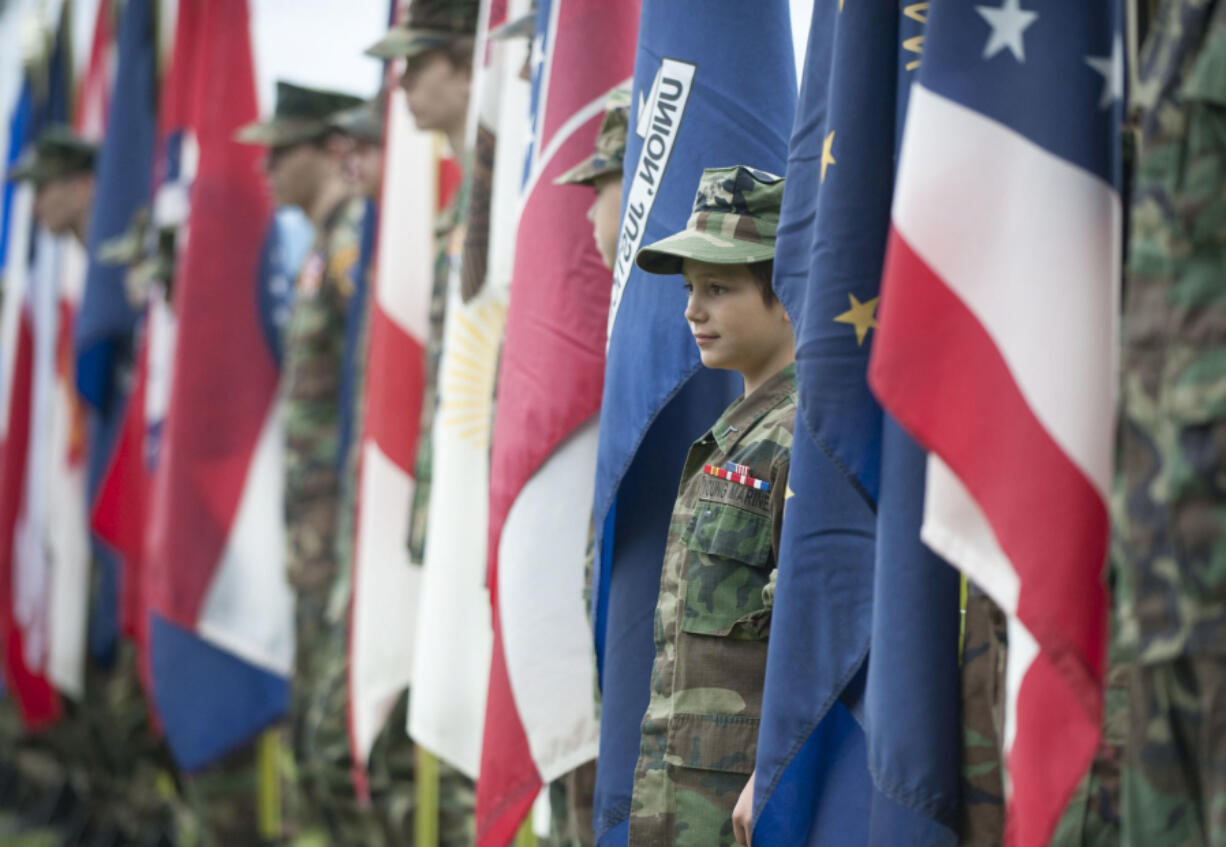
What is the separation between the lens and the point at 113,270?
5258 millimetres

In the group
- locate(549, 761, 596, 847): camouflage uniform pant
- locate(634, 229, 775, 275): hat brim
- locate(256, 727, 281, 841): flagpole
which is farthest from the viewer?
locate(256, 727, 281, 841): flagpole

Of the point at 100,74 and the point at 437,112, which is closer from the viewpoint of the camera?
the point at 437,112

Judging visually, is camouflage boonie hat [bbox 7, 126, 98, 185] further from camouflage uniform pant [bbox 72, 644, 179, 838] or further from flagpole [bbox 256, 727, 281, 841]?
flagpole [bbox 256, 727, 281, 841]

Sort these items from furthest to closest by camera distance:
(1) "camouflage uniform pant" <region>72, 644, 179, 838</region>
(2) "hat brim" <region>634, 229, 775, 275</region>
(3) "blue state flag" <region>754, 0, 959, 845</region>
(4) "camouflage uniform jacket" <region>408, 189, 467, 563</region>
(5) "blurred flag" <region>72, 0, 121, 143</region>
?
1. (5) "blurred flag" <region>72, 0, 121, 143</region>
2. (1) "camouflage uniform pant" <region>72, 644, 179, 838</region>
3. (4) "camouflage uniform jacket" <region>408, 189, 467, 563</region>
4. (2) "hat brim" <region>634, 229, 775, 275</region>
5. (3) "blue state flag" <region>754, 0, 959, 845</region>

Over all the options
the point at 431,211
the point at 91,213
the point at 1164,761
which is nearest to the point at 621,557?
the point at 1164,761

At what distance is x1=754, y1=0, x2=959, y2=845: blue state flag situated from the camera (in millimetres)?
1573

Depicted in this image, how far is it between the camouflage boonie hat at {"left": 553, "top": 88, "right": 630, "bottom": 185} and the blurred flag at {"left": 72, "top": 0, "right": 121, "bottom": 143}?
4059 mm

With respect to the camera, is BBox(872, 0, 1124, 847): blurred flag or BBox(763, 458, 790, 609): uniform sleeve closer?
BBox(872, 0, 1124, 847): blurred flag

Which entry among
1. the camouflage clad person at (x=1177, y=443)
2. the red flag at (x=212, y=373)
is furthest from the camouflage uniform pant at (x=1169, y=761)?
the red flag at (x=212, y=373)

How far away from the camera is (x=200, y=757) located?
4.15 m

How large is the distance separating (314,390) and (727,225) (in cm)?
222

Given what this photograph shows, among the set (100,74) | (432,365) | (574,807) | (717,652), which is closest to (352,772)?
(432,365)

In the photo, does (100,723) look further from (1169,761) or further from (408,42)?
(1169,761)

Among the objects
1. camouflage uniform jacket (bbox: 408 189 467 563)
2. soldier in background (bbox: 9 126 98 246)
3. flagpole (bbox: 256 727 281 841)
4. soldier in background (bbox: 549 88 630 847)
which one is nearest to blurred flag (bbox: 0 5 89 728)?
soldier in background (bbox: 9 126 98 246)
